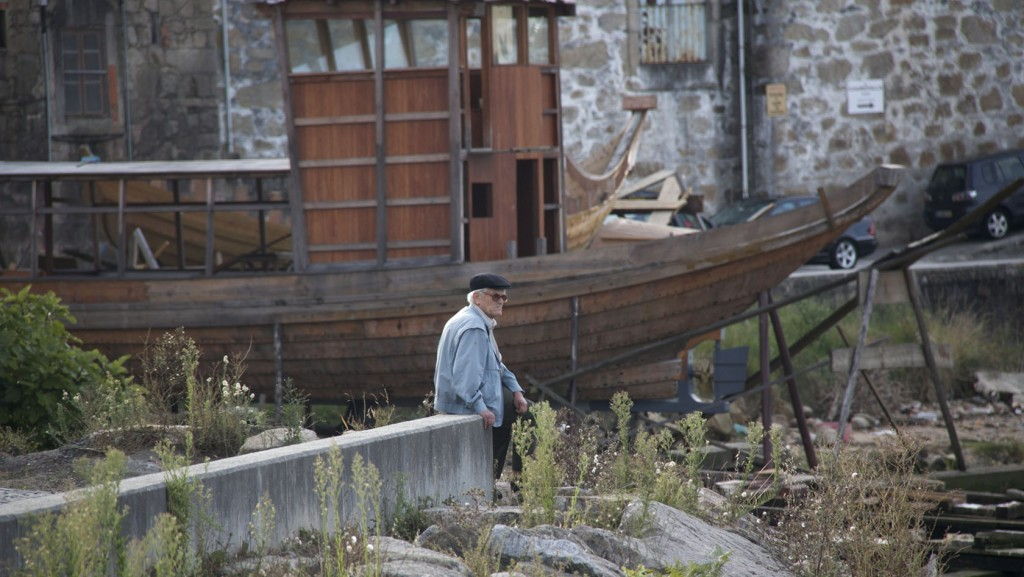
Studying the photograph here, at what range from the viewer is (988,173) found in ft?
77.8

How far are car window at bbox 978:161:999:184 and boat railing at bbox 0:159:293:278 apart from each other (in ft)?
41.8

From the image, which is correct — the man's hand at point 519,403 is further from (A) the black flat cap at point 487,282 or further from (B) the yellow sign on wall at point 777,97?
(B) the yellow sign on wall at point 777,97

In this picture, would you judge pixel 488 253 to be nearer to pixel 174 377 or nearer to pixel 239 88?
pixel 174 377

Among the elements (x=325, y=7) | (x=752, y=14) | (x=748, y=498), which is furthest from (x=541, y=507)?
(x=752, y=14)

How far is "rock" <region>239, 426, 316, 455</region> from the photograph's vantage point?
8477 millimetres

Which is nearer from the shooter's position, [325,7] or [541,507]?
[541,507]

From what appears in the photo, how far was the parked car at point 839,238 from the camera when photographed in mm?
22375

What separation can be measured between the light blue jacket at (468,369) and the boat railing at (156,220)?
5.09 meters

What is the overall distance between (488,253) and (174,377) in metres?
4.12

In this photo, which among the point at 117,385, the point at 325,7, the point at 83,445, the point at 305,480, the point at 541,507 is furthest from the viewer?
the point at 325,7

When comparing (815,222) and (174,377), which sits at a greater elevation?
(815,222)

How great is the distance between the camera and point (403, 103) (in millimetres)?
12750

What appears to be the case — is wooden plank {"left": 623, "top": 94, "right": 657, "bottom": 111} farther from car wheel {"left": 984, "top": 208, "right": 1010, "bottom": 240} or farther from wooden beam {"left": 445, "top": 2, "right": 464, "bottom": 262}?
car wheel {"left": 984, "top": 208, "right": 1010, "bottom": 240}

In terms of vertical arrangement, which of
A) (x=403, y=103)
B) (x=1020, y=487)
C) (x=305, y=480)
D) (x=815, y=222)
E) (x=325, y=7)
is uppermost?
(x=325, y=7)
